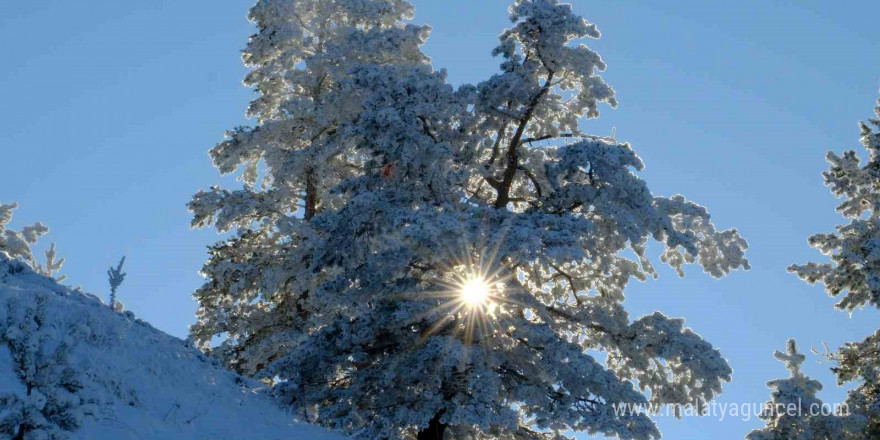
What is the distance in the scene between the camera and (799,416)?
20984 mm

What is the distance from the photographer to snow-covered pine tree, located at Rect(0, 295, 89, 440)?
8.80 metres

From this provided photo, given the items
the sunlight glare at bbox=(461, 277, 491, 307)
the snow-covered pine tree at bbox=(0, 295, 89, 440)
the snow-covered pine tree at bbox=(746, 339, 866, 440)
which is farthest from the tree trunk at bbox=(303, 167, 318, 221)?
the snow-covered pine tree at bbox=(0, 295, 89, 440)

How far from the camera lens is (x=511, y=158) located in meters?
18.2

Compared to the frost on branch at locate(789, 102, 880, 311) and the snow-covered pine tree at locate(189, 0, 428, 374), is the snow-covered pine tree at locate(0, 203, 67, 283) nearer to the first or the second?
the snow-covered pine tree at locate(189, 0, 428, 374)

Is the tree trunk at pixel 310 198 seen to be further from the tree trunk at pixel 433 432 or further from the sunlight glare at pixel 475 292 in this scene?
the tree trunk at pixel 433 432

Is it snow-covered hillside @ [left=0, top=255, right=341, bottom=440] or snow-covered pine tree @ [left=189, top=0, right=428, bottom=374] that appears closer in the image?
snow-covered hillside @ [left=0, top=255, right=341, bottom=440]

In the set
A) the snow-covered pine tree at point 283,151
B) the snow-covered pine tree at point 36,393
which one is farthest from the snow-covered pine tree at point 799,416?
the snow-covered pine tree at point 36,393

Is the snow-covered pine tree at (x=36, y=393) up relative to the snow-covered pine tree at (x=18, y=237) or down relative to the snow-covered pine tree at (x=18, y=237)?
down

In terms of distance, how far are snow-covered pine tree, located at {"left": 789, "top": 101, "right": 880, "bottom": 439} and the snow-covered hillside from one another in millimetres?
13669

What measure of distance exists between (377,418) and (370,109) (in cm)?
557

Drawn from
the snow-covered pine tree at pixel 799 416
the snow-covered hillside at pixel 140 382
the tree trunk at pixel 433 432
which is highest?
the snow-covered pine tree at pixel 799 416

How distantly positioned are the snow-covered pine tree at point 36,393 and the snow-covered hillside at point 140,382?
1.00ft

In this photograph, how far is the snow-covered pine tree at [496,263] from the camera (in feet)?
50.0

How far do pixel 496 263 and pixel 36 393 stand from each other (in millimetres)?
8015
